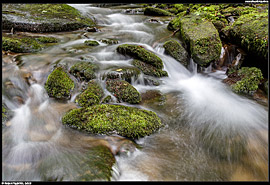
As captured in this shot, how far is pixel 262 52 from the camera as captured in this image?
5.59 metres

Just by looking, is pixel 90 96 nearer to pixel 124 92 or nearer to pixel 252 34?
pixel 124 92

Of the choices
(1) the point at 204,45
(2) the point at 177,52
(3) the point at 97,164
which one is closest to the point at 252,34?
(1) the point at 204,45

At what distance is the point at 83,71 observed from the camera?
17.8 ft

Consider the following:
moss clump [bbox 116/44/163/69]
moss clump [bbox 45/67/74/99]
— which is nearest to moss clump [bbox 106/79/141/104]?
moss clump [bbox 45/67/74/99]

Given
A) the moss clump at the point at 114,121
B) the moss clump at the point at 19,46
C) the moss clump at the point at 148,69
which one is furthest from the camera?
the moss clump at the point at 19,46

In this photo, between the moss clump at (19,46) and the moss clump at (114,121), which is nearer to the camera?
the moss clump at (114,121)

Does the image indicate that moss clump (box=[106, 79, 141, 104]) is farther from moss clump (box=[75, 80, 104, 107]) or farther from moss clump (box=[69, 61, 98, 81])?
moss clump (box=[69, 61, 98, 81])

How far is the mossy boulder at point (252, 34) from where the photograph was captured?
5.60 meters

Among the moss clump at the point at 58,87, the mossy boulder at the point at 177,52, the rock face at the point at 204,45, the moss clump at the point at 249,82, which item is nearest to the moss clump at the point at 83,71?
the moss clump at the point at 58,87

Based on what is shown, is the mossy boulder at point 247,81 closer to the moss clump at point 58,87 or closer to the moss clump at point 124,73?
the moss clump at point 124,73

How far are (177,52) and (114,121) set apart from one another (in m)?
4.73

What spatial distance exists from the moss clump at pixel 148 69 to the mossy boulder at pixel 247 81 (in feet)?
8.32

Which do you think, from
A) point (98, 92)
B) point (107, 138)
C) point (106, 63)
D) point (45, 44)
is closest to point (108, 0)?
point (45, 44)

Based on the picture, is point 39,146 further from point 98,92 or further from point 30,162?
point 98,92
